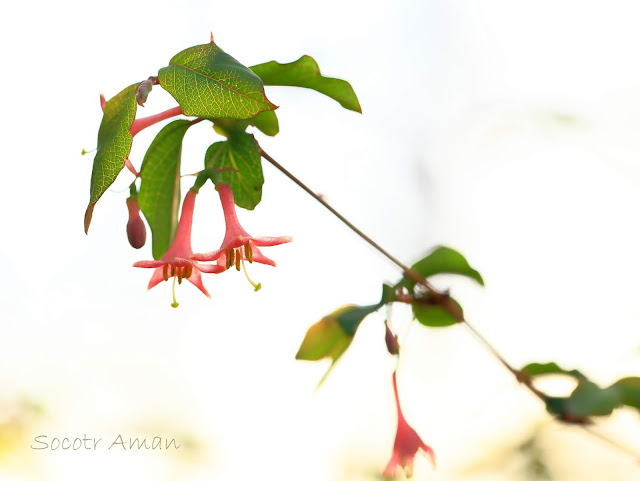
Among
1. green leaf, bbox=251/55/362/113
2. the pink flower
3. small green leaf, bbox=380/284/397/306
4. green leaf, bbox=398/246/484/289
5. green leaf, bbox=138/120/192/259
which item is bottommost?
the pink flower

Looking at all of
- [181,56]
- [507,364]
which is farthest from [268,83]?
[507,364]

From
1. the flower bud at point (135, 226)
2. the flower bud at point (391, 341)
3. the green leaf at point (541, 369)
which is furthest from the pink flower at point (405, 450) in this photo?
the flower bud at point (135, 226)

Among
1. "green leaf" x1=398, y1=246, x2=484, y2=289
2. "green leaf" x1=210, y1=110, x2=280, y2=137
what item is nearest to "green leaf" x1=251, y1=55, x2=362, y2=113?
"green leaf" x1=210, y1=110, x2=280, y2=137

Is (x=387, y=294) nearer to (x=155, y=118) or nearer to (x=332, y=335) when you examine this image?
(x=332, y=335)

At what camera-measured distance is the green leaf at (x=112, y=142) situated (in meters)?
0.50

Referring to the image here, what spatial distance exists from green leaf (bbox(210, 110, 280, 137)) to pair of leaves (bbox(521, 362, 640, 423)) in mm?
357

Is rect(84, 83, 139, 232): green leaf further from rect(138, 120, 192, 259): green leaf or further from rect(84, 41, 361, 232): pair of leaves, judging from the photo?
rect(138, 120, 192, 259): green leaf

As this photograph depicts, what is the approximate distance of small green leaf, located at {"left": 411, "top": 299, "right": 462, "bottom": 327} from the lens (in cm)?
62

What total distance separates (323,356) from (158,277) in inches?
8.9

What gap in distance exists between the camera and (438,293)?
612mm

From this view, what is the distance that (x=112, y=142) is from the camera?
0.51 m

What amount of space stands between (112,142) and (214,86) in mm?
87

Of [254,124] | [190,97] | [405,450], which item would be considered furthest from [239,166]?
[405,450]

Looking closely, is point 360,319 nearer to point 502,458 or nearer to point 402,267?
point 402,267
